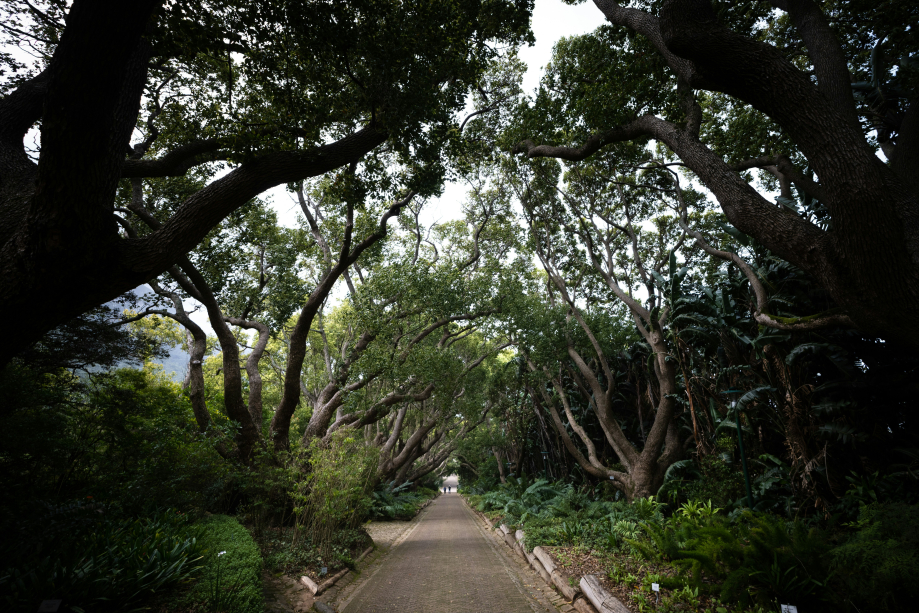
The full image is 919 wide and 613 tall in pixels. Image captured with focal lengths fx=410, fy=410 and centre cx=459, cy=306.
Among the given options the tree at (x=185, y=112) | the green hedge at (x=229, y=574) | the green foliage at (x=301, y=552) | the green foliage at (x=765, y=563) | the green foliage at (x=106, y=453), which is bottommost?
the green foliage at (x=765, y=563)

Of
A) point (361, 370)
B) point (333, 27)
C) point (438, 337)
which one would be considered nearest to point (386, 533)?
point (361, 370)

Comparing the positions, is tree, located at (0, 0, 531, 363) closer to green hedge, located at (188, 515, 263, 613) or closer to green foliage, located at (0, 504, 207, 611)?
green foliage, located at (0, 504, 207, 611)

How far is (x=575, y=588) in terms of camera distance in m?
5.55

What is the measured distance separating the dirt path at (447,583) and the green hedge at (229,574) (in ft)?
4.54

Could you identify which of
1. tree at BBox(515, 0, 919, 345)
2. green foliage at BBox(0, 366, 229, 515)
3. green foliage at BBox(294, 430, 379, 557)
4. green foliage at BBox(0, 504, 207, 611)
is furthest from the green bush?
green foliage at BBox(0, 366, 229, 515)

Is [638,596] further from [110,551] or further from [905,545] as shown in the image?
[110,551]

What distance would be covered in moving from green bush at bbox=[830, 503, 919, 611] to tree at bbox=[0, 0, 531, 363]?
685 centimetres

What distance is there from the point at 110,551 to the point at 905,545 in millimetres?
7425

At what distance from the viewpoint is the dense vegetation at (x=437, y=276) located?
320 cm

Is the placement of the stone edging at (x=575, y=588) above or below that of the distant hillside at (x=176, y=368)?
below

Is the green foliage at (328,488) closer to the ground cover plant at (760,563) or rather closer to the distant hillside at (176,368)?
the ground cover plant at (760,563)

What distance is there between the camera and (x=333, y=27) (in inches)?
185

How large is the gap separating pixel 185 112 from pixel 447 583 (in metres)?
8.72

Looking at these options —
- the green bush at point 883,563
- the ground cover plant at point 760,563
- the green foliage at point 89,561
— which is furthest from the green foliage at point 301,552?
the green bush at point 883,563
